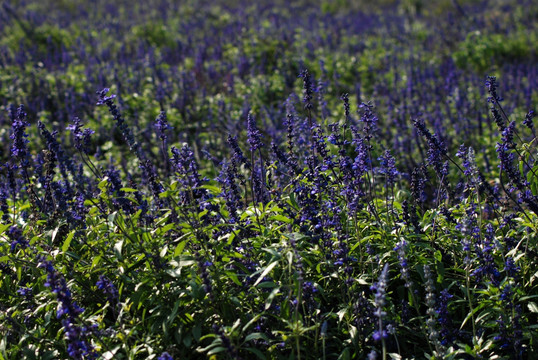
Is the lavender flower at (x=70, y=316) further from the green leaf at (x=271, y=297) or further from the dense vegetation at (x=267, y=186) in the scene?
the green leaf at (x=271, y=297)

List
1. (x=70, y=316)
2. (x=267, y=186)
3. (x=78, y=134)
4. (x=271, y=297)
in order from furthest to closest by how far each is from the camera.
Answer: (x=267, y=186), (x=78, y=134), (x=271, y=297), (x=70, y=316)

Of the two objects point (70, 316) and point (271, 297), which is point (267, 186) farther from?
Answer: point (70, 316)

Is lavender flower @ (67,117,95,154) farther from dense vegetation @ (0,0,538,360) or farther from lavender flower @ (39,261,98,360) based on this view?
lavender flower @ (39,261,98,360)

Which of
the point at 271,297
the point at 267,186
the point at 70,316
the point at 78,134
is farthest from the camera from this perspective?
the point at 267,186

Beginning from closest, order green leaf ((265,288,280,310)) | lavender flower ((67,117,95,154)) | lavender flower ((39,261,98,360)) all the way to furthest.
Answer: lavender flower ((39,261,98,360))
green leaf ((265,288,280,310))
lavender flower ((67,117,95,154))

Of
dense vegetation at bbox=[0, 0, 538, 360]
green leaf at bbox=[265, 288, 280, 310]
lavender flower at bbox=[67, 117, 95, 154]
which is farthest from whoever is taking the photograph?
lavender flower at bbox=[67, 117, 95, 154]

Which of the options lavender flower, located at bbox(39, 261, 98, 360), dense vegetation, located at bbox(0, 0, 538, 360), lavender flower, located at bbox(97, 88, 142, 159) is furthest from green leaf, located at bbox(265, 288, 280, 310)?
lavender flower, located at bbox(97, 88, 142, 159)

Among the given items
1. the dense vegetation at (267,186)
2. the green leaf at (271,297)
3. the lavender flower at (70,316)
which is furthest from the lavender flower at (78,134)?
the green leaf at (271,297)

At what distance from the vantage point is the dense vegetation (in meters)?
3.54

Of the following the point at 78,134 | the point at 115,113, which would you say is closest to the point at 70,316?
the point at 78,134

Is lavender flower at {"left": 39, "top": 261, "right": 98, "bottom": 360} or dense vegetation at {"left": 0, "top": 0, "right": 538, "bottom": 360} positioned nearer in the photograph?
lavender flower at {"left": 39, "top": 261, "right": 98, "bottom": 360}

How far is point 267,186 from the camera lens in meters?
4.72

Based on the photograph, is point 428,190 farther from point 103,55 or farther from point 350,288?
point 103,55

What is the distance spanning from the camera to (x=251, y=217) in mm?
4336
